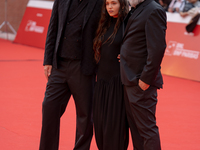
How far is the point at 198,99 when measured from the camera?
520cm

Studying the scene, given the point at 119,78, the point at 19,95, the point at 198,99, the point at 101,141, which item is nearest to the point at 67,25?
the point at 119,78

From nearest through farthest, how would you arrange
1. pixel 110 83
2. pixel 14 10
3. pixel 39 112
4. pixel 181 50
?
1. pixel 110 83
2. pixel 39 112
3. pixel 181 50
4. pixel 14 10

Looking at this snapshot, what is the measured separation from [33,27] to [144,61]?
8.70 meters

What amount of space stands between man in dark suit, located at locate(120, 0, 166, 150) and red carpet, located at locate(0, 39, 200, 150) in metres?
0.96

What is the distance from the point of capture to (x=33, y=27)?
10.3 metres

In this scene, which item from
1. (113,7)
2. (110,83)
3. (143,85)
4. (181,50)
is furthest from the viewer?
(181,50)

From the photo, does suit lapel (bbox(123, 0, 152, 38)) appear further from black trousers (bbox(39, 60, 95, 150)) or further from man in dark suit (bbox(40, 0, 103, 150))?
black trousers (bbox(39, 60, 95, 150))

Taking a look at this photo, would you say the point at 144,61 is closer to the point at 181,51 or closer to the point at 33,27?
the point at 181,51

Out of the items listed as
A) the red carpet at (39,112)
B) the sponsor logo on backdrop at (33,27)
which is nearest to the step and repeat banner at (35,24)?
the sponsor logo on backdrop at (33,27)

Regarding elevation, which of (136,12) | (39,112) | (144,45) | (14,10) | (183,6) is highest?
(183,6)

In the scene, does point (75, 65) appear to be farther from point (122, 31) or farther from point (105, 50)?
point (122, 31)

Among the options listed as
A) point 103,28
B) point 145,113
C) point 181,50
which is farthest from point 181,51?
point 145,113

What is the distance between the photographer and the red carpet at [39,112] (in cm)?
→ 314

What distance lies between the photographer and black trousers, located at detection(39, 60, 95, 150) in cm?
254
